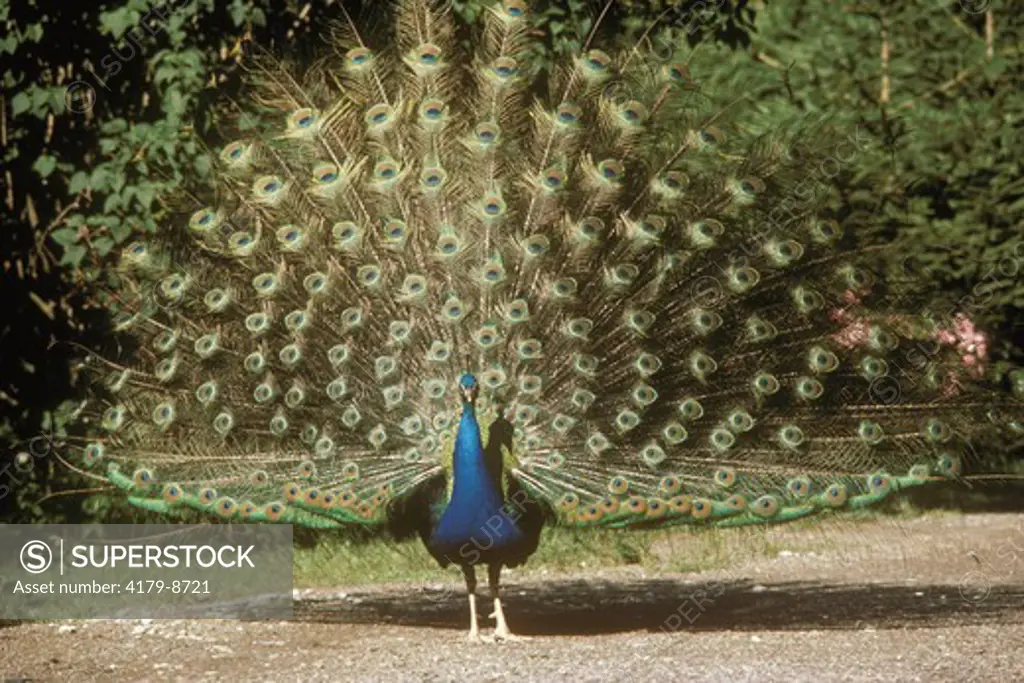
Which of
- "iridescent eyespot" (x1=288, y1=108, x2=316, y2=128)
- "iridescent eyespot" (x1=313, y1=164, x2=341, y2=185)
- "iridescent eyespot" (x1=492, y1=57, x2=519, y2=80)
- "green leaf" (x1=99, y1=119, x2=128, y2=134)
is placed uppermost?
"green leaf" (x1=99, y1=119, x2=128, y2=134)

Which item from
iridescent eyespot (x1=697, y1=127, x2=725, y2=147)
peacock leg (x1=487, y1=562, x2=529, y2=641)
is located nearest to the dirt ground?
peacock leg (x1=487, y1=562, x2=529, y2=641)

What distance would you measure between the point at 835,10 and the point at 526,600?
7.69m

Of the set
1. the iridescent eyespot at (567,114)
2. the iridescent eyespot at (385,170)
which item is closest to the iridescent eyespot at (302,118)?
the iridescent eyespot at (385,170)

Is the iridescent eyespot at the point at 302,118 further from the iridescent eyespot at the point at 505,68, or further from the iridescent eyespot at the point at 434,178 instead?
the iridescent eyespot at the point at 505,68

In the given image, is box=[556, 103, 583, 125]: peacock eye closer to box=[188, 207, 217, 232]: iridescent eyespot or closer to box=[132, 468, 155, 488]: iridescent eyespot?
box=[188, 207, 217, 232]: iridescent eyespot

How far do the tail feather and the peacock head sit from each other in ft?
1.59

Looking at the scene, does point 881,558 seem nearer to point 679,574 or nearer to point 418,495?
point 679,574

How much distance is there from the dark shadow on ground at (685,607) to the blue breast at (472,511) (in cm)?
112

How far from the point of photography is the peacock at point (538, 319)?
28.5 ft

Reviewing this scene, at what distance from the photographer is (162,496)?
895 centimetres

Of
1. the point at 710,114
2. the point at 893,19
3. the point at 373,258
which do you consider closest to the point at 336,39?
the point at 373,258

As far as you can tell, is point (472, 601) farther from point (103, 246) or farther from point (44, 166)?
point (44, 166)

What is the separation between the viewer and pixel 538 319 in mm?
8781

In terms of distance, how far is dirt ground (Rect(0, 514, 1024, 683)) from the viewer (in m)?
8.05
